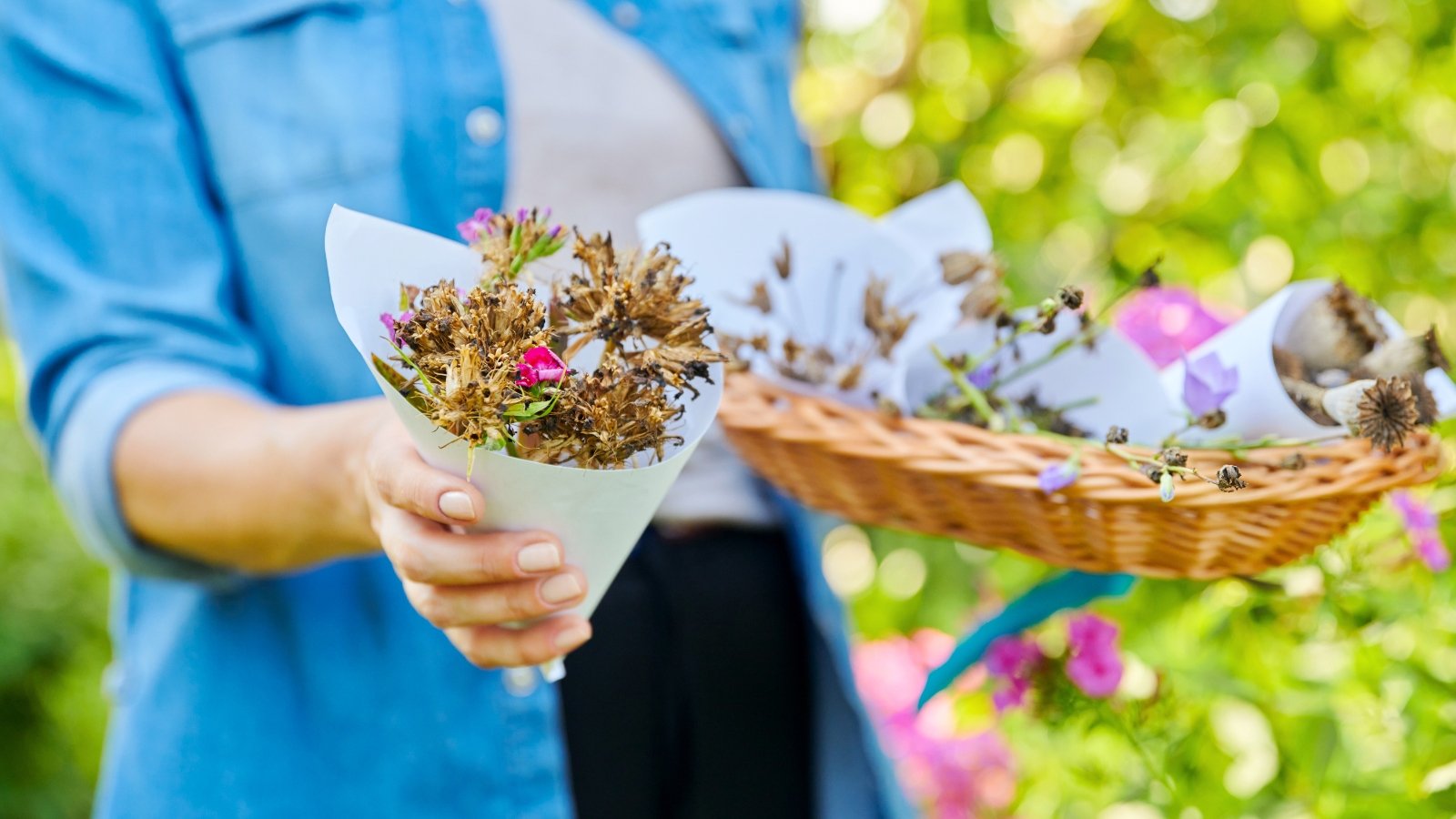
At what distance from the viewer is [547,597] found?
507 millimetres

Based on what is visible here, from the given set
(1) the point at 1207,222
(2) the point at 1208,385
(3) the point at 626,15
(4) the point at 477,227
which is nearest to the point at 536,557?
(4) the point at 477,227

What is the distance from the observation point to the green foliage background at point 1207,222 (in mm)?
840

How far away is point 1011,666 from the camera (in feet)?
2.79

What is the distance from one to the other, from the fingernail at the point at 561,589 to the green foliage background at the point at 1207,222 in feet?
1.44

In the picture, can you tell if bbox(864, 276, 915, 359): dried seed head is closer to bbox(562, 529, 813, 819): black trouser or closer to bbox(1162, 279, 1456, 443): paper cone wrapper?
bbox(1162, 279, 1456, 443): paper cone wrapper

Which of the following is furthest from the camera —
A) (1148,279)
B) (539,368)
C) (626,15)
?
(626,15)

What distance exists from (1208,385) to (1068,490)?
104 millimetres

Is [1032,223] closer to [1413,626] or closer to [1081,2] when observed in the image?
[1081,2]

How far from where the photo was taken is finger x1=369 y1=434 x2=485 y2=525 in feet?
1.51

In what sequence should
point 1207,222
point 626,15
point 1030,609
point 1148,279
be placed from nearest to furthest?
1. point 1148,279
2. point 1030,609
3. point 626,15
4. point 1207,222

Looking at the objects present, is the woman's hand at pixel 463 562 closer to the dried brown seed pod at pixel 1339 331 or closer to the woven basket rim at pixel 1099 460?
the woven basket rim at pixel 1099 460

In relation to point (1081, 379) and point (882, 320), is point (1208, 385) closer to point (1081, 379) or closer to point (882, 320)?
point (1081, 379)

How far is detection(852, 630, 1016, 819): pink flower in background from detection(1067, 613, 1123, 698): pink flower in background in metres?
0.40

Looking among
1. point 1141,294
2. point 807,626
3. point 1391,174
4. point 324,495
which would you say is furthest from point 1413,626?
point 324,495
